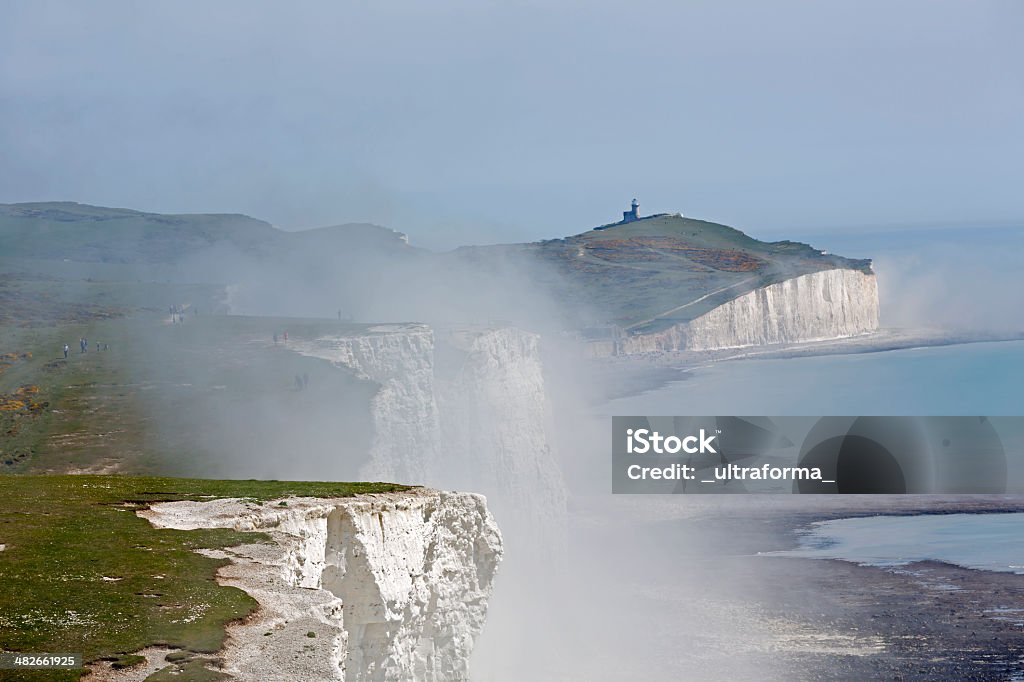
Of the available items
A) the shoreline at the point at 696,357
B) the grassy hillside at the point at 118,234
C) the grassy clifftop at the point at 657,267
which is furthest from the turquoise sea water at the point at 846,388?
the grassy hillside at the point at 118,234

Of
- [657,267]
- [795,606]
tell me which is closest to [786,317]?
[657,267]

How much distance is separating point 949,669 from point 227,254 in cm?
9814

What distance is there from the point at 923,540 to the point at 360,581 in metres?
49.6

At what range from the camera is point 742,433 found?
295ft

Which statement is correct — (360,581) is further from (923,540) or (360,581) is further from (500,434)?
(923,540)

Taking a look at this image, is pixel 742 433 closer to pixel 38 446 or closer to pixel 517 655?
pixel 517 655

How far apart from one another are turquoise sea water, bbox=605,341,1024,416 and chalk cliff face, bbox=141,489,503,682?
74268 millimetres

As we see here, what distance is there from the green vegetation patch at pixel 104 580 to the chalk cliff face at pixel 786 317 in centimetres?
12004

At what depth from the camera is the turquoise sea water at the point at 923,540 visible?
56.6 meters

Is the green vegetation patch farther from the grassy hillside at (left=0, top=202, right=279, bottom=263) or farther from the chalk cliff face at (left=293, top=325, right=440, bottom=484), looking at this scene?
the grassy hillside at (left=0, top=202, right=279, bottom=263)

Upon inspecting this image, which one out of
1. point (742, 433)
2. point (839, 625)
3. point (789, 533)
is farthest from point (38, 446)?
point (742, 433)

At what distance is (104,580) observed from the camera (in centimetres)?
1393

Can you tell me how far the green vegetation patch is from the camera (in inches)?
478

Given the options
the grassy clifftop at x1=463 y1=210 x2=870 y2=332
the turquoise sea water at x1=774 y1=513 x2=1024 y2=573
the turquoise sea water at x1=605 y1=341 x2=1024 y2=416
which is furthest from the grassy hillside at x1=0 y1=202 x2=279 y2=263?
the turquoise sea water at x1=774 y1=513 x2=1024 y2=573
